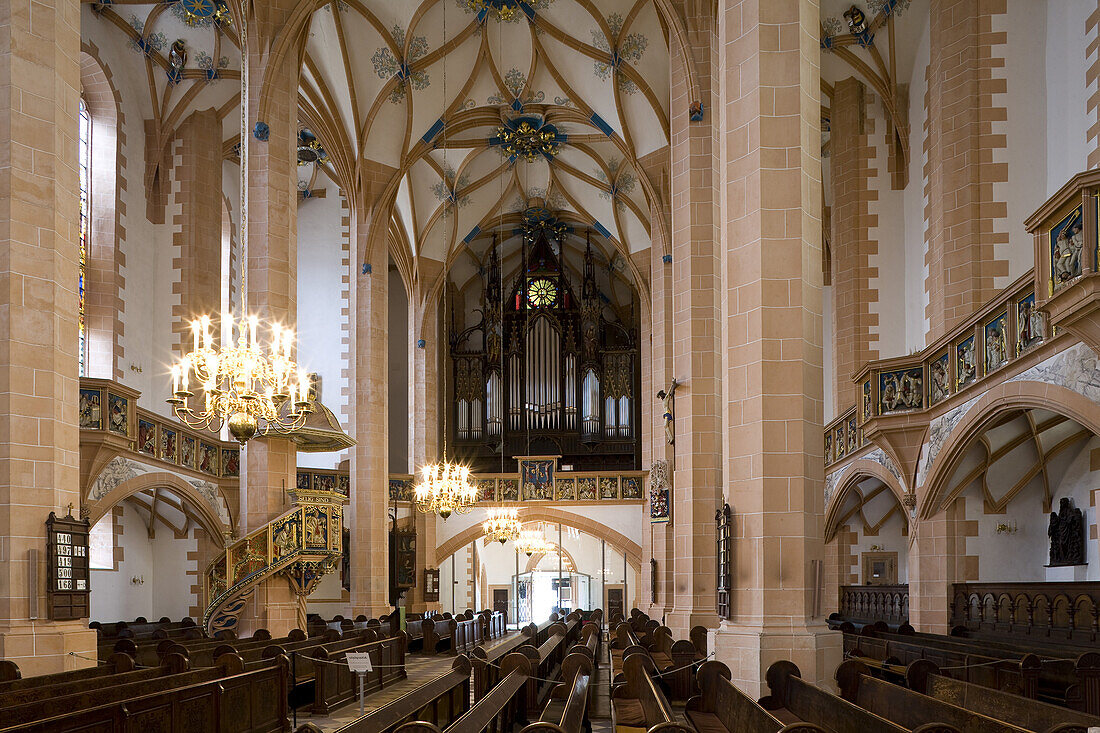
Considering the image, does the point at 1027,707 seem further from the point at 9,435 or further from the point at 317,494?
the point at 317,494

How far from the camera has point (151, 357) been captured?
19.8 meters

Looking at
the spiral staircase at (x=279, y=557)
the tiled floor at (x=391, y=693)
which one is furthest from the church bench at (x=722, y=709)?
the spiral staircase at (x=279, y=557)

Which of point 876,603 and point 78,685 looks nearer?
point 78,685

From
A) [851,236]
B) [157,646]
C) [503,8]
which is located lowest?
[157,646]

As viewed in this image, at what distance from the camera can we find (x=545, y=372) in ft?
104

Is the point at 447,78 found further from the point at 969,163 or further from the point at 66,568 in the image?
the point at 66,568

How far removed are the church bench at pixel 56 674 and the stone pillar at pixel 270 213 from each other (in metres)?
4.89

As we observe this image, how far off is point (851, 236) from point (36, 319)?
45.5 ft

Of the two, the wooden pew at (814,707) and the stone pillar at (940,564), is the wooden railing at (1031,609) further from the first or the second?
the wooden pew at (814,707)

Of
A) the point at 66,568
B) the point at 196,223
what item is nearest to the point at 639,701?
the point at 66,568

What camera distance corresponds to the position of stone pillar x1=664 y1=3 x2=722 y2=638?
14055mm

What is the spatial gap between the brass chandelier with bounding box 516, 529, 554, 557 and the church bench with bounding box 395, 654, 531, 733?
17.4 m

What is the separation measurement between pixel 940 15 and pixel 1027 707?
11.0 metres

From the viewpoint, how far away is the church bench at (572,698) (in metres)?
6.23
